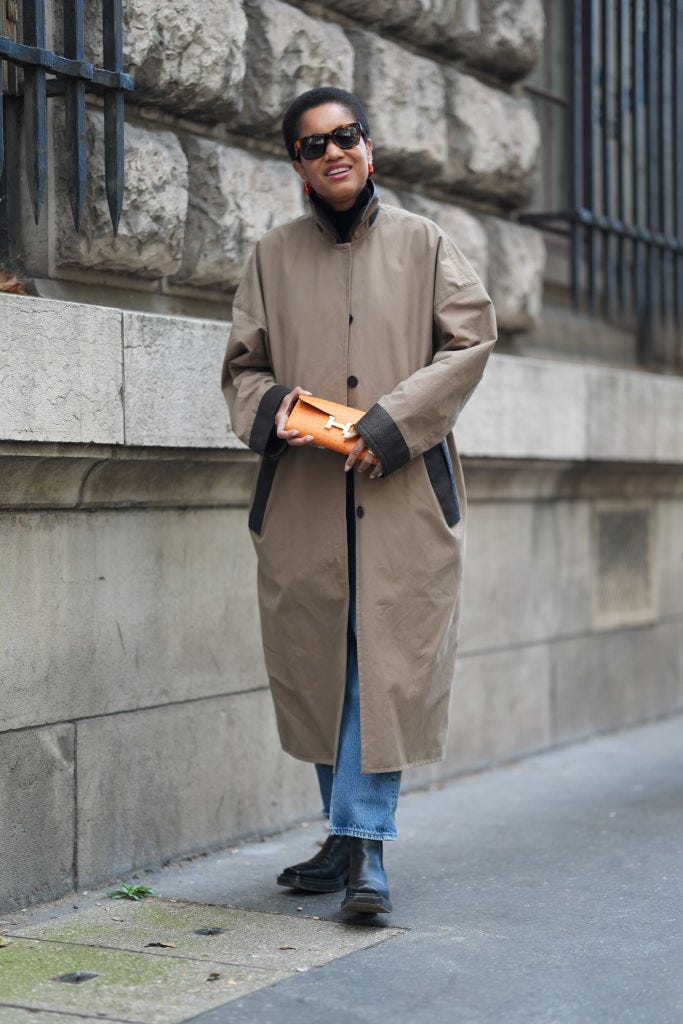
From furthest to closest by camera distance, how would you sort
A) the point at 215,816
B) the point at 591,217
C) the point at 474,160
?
1. the point at 591,217
2. the point at 474,160
3. the point at 215,816

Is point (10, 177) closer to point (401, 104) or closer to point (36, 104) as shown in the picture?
point (36, 104)

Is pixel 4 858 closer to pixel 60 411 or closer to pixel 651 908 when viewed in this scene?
pixel 60 411

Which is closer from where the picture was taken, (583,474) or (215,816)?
(215,816)

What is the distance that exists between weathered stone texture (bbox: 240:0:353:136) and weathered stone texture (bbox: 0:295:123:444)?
1081mm

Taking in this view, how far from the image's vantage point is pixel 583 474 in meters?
6.45

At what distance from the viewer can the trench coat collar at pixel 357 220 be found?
3.80m

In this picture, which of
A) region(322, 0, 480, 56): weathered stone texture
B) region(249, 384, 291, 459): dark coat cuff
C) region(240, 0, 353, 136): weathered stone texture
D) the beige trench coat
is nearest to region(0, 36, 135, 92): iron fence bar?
the beige trench coat

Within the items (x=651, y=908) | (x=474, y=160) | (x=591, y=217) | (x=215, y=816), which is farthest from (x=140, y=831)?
(x=591, y=217)

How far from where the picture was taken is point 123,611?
13.7 ft

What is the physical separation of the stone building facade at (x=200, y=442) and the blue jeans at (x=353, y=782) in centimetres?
66

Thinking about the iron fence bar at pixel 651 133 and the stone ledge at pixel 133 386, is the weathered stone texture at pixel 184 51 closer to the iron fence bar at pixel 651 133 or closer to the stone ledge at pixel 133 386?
the stone ledge at pixel 133 386

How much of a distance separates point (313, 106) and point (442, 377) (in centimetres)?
70

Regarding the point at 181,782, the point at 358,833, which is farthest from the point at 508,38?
the point at 358,833

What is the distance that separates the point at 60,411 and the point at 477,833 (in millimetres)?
1873
